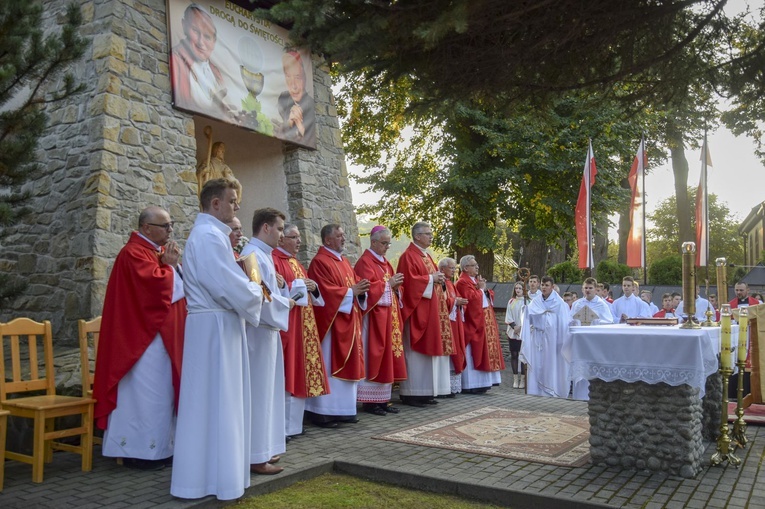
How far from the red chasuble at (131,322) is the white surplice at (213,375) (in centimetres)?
93

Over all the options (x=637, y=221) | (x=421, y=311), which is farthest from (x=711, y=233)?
(x=421, y=311)

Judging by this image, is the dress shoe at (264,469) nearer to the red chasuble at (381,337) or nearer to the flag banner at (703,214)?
the red chasuble at (381,337)

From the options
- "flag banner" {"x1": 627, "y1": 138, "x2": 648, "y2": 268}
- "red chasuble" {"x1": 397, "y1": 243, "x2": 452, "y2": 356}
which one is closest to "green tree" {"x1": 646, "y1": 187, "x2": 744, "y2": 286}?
"flag banner" {"x1": 627, "y1": 138, "x2": 648, "y2": 268}

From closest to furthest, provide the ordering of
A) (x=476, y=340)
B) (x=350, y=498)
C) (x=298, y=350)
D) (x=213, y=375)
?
1. (x=213, y=375)
2. (x=350, y=498)
3. (x=298, y=350)
4. (x=476, y=340)

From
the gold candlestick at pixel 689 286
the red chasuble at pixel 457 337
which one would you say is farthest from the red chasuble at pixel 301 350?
the gold candlestick at pixel 689 286

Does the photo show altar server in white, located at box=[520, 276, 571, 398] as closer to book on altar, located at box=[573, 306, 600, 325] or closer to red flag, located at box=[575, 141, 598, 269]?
book on altar, located at box=[573, 306, 600, 325]

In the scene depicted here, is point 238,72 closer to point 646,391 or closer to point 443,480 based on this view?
point 443,480

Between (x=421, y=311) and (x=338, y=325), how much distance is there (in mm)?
1609

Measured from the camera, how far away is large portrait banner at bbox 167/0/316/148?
9156mm

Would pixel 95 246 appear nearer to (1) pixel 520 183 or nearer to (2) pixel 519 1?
(2) pixel 519 1

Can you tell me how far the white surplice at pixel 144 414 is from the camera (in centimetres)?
531

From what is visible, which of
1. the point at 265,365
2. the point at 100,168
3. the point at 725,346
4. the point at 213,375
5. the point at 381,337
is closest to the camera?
the point at 213,375

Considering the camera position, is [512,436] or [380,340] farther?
[380,340]

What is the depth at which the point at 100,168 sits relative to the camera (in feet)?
26.2
